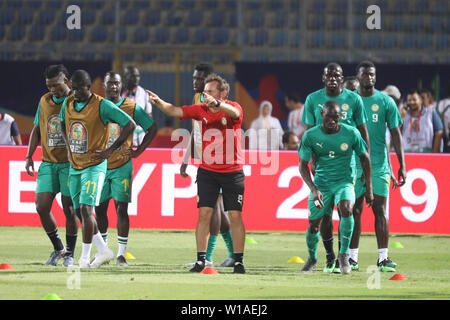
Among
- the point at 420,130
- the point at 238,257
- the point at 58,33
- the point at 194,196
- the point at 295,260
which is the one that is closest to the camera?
the point at 238,257

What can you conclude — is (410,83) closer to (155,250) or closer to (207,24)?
(207,24)

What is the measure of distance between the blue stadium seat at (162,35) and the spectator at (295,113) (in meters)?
4.59

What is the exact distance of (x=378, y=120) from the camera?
1140 cm

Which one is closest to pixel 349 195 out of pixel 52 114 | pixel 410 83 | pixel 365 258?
pixel 365 258

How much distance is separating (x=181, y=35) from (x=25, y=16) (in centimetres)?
379

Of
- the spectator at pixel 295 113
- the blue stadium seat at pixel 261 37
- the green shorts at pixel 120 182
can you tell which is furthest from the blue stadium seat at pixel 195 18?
the green shorts at pixel 120 182

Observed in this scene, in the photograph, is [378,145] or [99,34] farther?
[99,34]

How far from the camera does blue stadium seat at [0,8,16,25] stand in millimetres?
25212

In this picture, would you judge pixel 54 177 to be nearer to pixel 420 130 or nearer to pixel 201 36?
pixel 420 130

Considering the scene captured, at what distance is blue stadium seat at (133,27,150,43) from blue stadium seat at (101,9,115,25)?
0.74m

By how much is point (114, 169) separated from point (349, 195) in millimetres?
2592

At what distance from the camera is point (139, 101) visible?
16031 millimetres

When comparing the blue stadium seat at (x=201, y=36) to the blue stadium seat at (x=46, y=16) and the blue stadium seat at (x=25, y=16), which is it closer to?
the blue stadium seat at (x=46, y=16)

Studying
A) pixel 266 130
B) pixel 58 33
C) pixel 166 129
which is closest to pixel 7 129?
pixel 266 130
